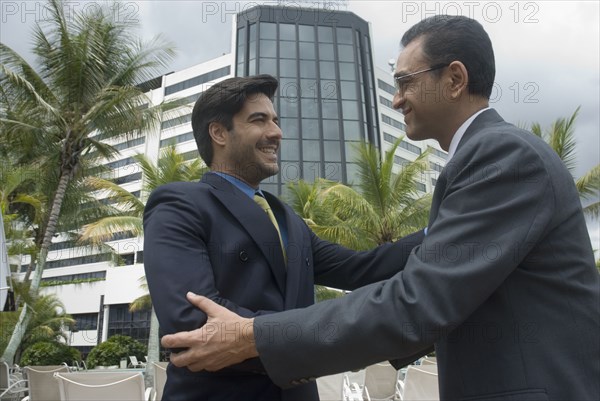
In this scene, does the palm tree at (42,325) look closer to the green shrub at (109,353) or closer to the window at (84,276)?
the green shrub at (109,353)

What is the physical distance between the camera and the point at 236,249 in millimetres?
1813

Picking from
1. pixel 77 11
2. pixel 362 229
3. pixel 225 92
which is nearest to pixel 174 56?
pixel 77 11

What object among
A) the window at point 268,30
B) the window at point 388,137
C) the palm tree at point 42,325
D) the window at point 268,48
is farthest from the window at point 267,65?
the palm tree at point 42,325

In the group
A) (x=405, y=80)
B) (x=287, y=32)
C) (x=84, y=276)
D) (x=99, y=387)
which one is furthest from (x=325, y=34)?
(x=405, y=80)

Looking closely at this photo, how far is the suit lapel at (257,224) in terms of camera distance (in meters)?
1.86

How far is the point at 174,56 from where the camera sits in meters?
19.4

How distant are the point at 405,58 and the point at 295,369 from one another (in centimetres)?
101

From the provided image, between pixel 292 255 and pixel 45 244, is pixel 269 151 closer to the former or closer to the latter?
pixel 292 255

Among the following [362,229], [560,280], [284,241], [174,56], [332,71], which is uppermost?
[332,71]

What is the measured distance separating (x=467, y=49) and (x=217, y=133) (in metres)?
0.89

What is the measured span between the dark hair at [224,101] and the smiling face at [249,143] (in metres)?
0.02

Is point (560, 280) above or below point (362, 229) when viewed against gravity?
below

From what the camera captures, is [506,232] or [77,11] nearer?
[506,232]

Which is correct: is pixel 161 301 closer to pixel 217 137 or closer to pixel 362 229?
pixel 217 137
